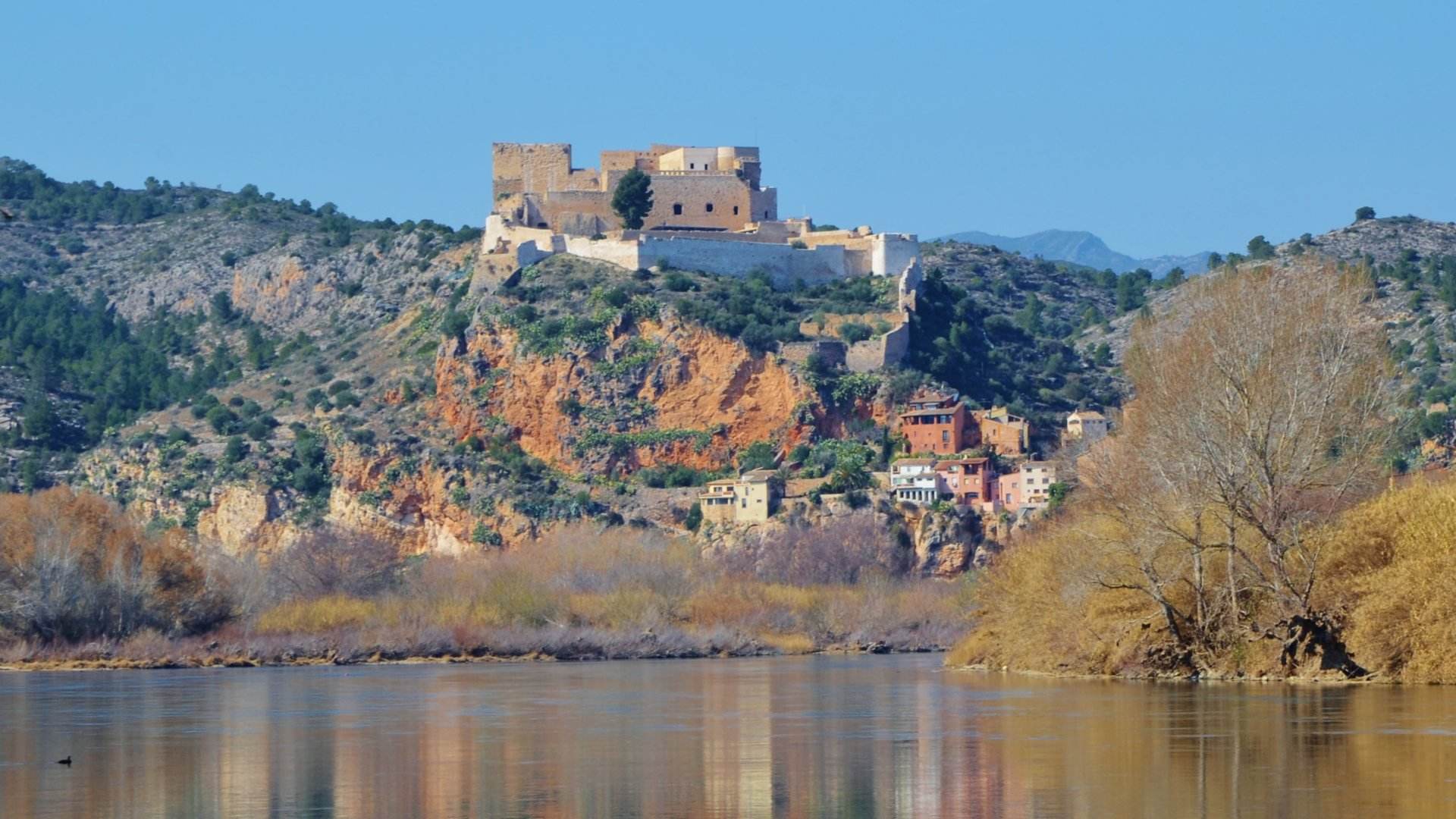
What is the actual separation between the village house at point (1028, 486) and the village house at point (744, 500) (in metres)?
7.94

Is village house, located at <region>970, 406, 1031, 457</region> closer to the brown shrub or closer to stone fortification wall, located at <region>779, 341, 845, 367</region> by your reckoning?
stone fortification wall, located at <region>779, 341, 845, 367</region>

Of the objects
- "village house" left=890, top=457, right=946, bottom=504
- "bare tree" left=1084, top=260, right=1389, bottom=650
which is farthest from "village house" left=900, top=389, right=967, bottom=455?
"bare tree" left=1084, top=260, right=1389, bottom=650

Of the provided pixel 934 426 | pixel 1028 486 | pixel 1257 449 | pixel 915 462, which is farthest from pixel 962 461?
pixel 1257 449

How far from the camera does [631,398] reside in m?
91.4

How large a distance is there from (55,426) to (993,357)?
38.5m

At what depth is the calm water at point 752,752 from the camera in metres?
22.7

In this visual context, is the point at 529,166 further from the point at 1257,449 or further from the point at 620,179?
the point at 1257,449

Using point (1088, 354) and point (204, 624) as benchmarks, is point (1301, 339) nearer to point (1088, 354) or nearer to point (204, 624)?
point (204, 624)

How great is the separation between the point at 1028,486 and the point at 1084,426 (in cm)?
643

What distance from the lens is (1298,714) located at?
30.6 m

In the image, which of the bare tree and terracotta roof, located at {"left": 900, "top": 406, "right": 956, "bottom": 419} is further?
terracotta roof, located at {"left": 900, "top": 406, "right": 956, "bottom": 419}

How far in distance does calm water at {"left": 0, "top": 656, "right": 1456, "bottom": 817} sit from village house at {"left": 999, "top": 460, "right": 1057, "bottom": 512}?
1572 inches

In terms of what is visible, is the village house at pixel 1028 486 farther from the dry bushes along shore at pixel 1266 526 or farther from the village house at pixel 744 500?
the dry bushes along shore at pixel 1266 526

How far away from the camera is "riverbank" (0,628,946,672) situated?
5784cm
